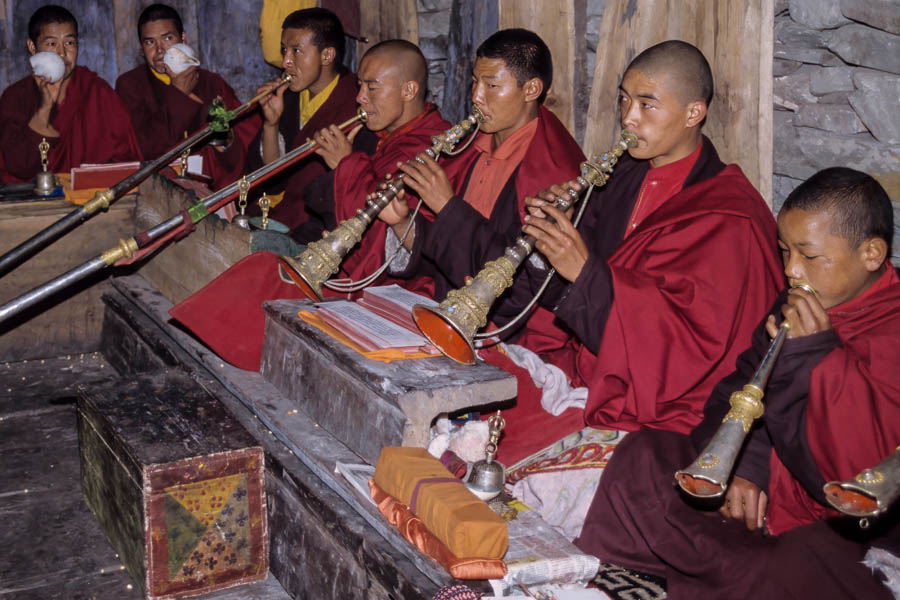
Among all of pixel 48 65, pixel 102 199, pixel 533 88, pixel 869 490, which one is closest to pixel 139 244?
pixel 102 199

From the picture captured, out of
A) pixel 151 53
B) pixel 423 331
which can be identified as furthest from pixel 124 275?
pixel 423 331

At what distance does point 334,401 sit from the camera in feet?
11.8

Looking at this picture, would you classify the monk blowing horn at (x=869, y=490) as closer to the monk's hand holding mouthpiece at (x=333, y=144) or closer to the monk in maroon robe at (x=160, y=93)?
the monk's hand holding mouthpiece at (x=333, y=144)

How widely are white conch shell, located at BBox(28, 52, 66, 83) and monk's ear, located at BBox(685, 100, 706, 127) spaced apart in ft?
16.8

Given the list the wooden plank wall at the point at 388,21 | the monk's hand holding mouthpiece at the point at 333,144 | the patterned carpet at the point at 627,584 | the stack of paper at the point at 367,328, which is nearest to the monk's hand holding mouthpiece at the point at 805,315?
the patterned carpet at the point at 627,584

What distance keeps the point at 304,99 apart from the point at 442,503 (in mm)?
4329

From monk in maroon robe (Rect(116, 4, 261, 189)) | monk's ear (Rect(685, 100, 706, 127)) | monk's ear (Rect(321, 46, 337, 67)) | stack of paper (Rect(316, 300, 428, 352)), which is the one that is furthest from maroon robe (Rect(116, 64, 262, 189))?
monk's ear (Rect(685, 100, 706, 127))

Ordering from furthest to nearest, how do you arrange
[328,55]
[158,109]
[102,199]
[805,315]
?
[158,109] < [328,55] < [102,199] < [805,315]

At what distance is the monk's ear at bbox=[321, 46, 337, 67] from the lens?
631 centimetres

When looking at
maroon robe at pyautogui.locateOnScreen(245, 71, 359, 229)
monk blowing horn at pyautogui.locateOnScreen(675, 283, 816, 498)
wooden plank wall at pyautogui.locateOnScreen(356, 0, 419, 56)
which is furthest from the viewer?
wooden plank wall at pyautogui.locateOnScreen(356, 0, 419, 56)

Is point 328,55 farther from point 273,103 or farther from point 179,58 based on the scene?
point 179,58

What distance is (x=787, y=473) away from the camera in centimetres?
317

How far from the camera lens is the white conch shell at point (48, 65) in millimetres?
7051

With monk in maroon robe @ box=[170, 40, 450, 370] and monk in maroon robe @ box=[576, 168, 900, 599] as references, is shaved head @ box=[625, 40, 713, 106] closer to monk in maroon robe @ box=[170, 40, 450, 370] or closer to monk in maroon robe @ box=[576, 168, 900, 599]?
monk in maroon robe @ box=[576, 168, 900, 599]
